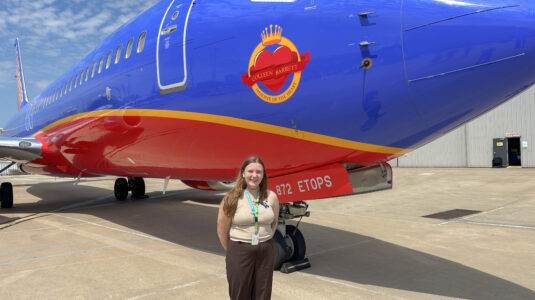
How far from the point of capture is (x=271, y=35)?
3.75 m

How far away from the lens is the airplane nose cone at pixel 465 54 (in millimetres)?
2900

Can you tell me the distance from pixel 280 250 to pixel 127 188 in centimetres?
1015

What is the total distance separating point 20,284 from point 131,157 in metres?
2.27

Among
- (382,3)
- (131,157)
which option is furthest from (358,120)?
(131,157)

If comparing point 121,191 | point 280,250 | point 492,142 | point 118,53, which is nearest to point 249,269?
point 280,250

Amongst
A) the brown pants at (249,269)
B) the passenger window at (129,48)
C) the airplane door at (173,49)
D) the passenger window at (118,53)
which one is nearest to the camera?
the brown pants at (249,269)

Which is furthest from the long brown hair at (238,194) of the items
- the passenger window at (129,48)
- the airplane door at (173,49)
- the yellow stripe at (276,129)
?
the passenger window at (129,48)

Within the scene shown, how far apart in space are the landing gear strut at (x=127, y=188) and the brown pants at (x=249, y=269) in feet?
38.0

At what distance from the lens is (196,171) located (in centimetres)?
502

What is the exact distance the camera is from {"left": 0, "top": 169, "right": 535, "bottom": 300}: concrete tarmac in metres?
4.12

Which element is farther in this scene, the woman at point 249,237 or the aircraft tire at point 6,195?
the aircraft tire at point 6,195

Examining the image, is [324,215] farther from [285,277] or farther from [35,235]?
[35,235]

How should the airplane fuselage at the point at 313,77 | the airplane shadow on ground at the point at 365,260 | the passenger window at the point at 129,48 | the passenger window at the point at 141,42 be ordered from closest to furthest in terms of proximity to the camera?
1. the airplane fuselage at the point at 313,77
2. the airplane shadow on ground at the point at 365,260
3. the passenger window at the point at 141,42
4. the passenger window at the point at 129,48

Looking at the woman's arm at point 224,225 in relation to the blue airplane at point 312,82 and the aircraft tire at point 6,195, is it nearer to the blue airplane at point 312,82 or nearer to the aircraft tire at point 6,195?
the blue airplane at point 312,82
